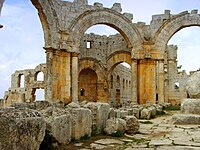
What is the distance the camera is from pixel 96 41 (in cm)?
2295

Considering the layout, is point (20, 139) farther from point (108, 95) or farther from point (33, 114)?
point (108, 95)

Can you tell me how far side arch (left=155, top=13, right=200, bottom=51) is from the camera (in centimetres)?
1772

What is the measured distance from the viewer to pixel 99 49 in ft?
75.4

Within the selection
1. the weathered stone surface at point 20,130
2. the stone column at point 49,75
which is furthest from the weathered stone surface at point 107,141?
the stone column at point 49,75

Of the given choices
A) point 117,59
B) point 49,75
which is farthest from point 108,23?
point 117,59

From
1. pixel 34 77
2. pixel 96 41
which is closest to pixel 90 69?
pixel 96 41

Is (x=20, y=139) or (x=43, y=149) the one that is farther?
(x=43, y=149)

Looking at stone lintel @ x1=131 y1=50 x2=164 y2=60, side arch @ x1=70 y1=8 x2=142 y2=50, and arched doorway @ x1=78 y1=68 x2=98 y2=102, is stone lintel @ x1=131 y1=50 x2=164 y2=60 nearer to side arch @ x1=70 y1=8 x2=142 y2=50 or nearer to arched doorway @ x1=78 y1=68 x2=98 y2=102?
side arch @ x1=70 y1=8 x2=142 y2=50

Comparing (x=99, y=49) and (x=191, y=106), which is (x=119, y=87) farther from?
(x=191, y=106)

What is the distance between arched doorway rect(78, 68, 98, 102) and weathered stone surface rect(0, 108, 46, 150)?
19.8m

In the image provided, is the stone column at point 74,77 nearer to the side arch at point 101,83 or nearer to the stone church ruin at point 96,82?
the stone church ruin at point 96,82

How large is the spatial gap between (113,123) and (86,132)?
0.98 metres

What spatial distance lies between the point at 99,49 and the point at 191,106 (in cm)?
1355

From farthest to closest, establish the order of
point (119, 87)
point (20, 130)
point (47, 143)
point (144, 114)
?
1. point (119, 87)
2. point (144, 114)
3. point (47, 143)
4. point (20, 130)
